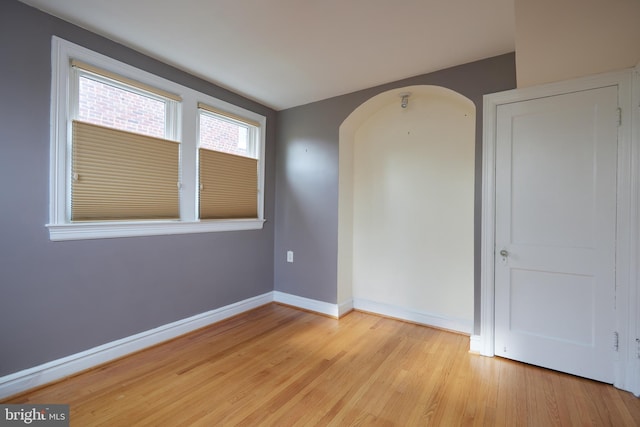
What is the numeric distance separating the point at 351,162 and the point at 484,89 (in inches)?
60.4

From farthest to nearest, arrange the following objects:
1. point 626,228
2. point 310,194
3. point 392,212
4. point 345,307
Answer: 1. point 310,194
2. point 345,307
3. point 392,212
4. point 626,228

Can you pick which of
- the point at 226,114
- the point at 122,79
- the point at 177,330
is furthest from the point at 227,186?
the point at 177,330

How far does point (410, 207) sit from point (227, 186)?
203 cm

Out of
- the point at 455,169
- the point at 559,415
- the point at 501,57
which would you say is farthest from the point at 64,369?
the point at 501,57

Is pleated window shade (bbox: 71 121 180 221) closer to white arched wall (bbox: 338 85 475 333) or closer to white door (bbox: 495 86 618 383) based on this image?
white arched wall (bbox: 338 85 475 333)

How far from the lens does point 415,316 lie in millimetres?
3053

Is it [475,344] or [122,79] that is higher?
[122,79]

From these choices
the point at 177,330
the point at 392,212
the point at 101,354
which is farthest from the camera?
the point at 392,212

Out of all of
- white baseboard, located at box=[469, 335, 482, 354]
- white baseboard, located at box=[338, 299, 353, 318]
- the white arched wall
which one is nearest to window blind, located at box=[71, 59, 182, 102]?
the white arched wall

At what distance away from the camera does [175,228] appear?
2.63m

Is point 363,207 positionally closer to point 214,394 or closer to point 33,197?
point 214,394

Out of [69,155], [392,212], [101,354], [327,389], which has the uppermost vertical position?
[69,155]

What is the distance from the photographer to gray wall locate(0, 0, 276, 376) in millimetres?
1776

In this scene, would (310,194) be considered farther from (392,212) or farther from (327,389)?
(327,389)
